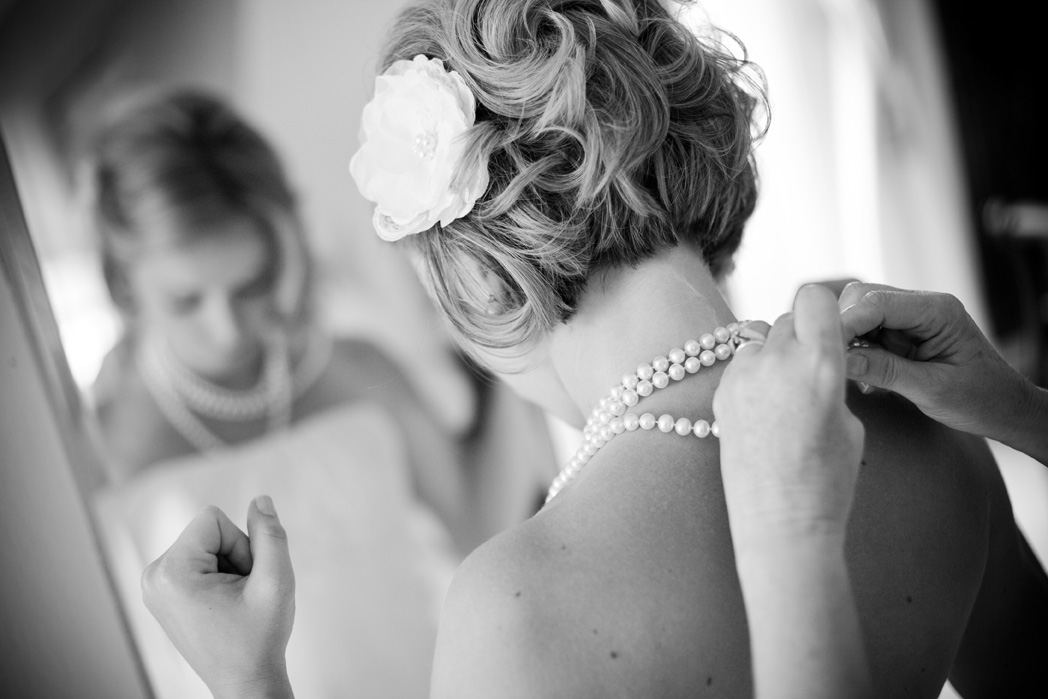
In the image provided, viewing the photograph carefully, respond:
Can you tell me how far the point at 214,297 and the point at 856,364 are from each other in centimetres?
87

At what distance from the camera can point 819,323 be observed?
52cm

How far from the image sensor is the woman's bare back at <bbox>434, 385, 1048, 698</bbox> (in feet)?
1.91

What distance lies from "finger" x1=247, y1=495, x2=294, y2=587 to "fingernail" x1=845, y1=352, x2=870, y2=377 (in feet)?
1.86

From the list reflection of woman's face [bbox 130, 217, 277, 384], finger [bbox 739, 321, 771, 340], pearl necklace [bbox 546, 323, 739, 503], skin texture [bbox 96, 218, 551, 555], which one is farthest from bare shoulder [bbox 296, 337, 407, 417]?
finger [bbox 739, 321, 771, 340]

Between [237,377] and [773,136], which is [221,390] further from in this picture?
[773,136]

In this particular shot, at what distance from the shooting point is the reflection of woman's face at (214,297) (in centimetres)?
103

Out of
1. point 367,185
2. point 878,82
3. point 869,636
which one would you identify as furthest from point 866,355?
point 878,82

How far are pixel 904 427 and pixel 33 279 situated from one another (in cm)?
103

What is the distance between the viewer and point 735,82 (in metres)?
0.84

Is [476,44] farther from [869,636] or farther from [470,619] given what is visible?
[869,636]

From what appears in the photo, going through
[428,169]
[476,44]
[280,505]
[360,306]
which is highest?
A: [476,44]

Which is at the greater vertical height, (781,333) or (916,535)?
(781,333)

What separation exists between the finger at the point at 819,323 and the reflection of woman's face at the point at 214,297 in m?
0.86

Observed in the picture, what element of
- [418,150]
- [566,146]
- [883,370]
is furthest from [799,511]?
[418,150]
